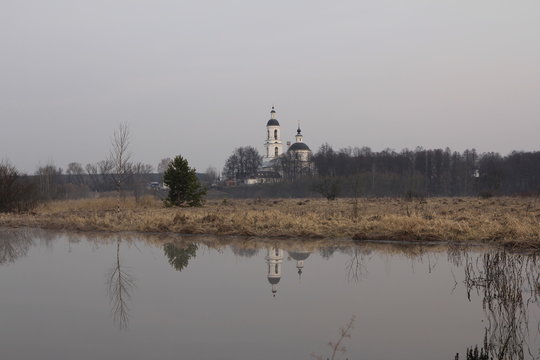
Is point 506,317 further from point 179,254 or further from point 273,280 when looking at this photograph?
point 179,254

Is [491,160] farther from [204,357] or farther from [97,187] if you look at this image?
[204,357]

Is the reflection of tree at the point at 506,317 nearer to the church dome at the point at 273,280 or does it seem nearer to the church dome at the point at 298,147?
the church dome at the point at 273,280

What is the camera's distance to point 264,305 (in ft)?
25.1

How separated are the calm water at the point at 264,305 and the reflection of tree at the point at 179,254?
0.07m

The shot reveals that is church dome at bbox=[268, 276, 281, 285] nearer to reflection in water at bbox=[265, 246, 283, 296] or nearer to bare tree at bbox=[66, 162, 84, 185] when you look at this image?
reflection in water at bbox=[265, 246, 283, 296]

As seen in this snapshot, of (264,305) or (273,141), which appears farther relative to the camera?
(273,141)

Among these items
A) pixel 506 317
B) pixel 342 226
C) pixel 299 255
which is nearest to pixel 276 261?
pixel 299 255

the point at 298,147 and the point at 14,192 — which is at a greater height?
the point at 298,147

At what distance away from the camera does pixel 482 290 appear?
336 inches

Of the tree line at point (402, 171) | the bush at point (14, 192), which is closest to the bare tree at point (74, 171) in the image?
the tree line at point (402, 171)

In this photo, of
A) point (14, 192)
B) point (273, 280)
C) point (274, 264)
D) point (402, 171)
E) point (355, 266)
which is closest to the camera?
point (273, 280)

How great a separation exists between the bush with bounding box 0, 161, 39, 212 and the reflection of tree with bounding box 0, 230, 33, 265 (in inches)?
390

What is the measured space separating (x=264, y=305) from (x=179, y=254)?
19.8 ft

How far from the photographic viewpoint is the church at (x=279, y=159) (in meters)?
101
